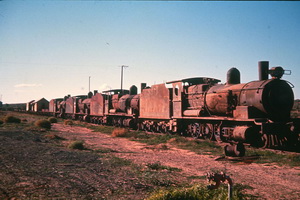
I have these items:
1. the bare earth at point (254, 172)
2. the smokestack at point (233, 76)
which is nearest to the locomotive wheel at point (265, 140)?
the bare earth at point (254, 172)

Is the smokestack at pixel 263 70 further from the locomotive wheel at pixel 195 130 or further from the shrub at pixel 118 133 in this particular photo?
the shrub at pixel 118 133

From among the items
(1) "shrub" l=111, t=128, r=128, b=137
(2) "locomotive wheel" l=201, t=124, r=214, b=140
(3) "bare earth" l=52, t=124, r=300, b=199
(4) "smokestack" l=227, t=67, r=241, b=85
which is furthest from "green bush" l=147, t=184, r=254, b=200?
(1) "shrub" l=111, t=128, r=128, b=137

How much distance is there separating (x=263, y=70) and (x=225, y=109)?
274cm

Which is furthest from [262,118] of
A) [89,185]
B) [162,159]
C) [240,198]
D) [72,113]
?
[72,113]

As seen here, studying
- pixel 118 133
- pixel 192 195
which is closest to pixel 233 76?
pixel 118 133

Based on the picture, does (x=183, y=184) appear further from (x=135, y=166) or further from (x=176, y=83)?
(x=176, y=83)

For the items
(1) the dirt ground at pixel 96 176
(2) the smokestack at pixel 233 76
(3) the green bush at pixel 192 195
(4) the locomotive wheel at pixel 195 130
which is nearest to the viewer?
(3) the green bush at pixel 192 195

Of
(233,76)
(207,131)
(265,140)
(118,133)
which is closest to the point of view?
(265,140)

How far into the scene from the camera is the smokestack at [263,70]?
38.8 ft

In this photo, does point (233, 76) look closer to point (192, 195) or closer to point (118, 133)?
point (118, 133)

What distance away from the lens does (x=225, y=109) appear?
12.4 m

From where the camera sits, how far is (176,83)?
16812 mm

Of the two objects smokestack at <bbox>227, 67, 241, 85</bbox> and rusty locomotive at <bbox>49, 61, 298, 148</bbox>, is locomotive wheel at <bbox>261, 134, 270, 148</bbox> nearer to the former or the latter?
rusty locomotive at <bbox>49, 61, 298, 148</bbox>

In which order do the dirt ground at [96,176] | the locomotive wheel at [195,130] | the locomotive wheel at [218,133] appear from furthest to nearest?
1. the locomotive wheel at [195,130]
2. the locomotive wheel at [218,133]
3. the dirt ground at [96,176]
